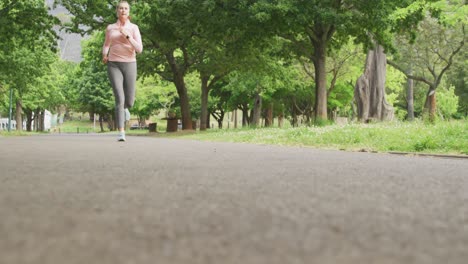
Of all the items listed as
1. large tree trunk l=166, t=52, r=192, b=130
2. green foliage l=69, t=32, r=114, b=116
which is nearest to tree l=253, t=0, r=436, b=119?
large tree trunk l=166, t=52, r=192, b=130

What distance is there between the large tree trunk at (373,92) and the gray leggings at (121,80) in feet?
48.9

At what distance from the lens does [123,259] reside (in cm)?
177

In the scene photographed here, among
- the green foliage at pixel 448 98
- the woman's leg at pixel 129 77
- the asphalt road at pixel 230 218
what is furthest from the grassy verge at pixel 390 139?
the green foliage at pixel 448 98

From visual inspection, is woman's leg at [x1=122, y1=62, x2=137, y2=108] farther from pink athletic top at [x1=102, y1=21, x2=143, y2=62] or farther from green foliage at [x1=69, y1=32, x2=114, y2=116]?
green foliage at [x1=69, y1=32, x2=114, y2=116]

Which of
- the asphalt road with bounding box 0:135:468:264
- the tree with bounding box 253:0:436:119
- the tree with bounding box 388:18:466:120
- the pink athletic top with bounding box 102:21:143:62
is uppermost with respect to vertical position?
the tree with bounding box 388:18:466:120

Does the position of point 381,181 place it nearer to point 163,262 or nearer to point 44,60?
point 163,262

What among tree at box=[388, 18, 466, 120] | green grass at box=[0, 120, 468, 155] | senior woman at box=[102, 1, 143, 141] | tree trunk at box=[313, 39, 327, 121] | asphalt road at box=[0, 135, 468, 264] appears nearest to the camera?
asphalt road at box=[0, 135, 468, 264]

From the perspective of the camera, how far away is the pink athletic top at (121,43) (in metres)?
11.6

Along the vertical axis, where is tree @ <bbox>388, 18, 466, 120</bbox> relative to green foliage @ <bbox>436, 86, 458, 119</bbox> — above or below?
above

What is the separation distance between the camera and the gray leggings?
12.0 meters

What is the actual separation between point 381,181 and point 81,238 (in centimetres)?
316

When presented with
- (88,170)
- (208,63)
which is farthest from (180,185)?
(208,63)

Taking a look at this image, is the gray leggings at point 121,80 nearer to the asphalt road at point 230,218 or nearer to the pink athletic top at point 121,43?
the pink athletic top at point 121,43

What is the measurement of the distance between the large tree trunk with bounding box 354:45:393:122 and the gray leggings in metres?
14.9
